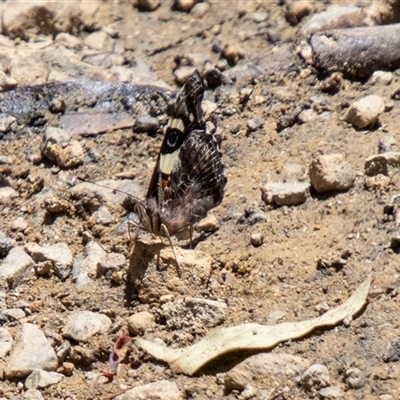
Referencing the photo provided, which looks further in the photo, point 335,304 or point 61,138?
point 61,138

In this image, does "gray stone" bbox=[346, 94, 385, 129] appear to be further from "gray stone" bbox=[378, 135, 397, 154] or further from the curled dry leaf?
the curled dry leaf

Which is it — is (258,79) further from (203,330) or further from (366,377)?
(366,377)

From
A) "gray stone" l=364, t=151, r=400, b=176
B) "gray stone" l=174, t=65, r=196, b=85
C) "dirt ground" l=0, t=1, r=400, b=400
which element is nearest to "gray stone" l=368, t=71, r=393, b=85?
"dirt ground" l=0, t=1, r=400, b=400

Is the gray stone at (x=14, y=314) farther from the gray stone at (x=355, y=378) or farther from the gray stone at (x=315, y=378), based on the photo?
the gray stone at (x=355, y=378)

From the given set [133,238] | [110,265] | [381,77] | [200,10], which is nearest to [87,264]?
[110,265]

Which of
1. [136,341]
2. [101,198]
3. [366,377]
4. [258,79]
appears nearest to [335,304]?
[366,377]

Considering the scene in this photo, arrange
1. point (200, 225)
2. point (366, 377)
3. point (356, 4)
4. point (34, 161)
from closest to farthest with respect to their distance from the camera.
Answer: point (366, 377)
point (200, 225)
point (34, 161)
point (356, 4)

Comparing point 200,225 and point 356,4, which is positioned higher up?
point 356,4
